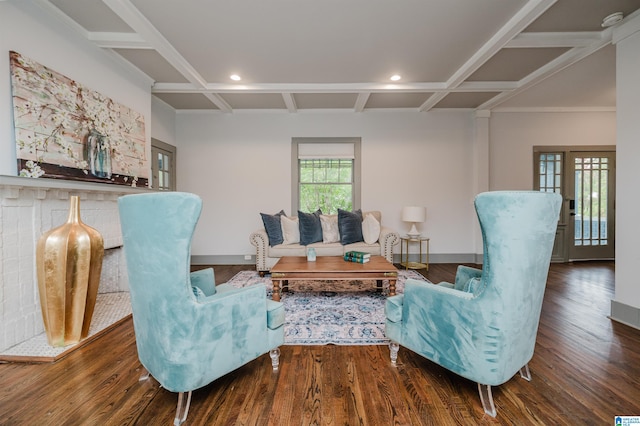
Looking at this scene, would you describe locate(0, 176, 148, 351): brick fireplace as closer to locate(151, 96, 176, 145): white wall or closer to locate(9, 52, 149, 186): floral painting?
locate(9, 52, 149, 186): floral painting

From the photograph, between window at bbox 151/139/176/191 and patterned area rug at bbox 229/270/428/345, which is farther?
window at bbox 151/139/176/191

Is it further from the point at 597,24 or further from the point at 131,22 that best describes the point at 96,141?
the point at 597,24

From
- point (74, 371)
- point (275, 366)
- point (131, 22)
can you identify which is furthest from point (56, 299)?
point (131, 22)

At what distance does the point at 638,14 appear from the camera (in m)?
2.40

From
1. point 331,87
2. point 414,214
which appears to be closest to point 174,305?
point 331,87

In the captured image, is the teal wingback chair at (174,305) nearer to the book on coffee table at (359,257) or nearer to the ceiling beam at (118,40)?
the book on coffee table at (359,257)

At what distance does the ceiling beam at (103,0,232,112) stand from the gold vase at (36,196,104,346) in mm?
1624

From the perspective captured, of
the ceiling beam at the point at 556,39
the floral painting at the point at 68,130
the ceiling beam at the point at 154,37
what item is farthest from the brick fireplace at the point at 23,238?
the ceiling beam at the point at 556,39

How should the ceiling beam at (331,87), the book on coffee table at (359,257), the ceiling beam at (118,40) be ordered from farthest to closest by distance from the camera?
the ceiling beam at (331,87), the book on coffee table at (359,257), the ceiling beam at (118,40)

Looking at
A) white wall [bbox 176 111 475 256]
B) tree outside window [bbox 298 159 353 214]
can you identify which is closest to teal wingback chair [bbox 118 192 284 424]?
white wall [bbox 176 111 475 256]

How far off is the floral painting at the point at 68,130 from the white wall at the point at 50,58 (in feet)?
0.17

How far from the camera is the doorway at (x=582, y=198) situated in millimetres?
5094

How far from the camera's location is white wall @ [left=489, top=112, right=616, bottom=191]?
16.6ft

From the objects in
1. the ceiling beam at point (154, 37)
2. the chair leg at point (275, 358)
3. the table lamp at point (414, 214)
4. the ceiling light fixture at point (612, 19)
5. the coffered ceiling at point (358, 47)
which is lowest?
the chair leg at point (275, 358)
